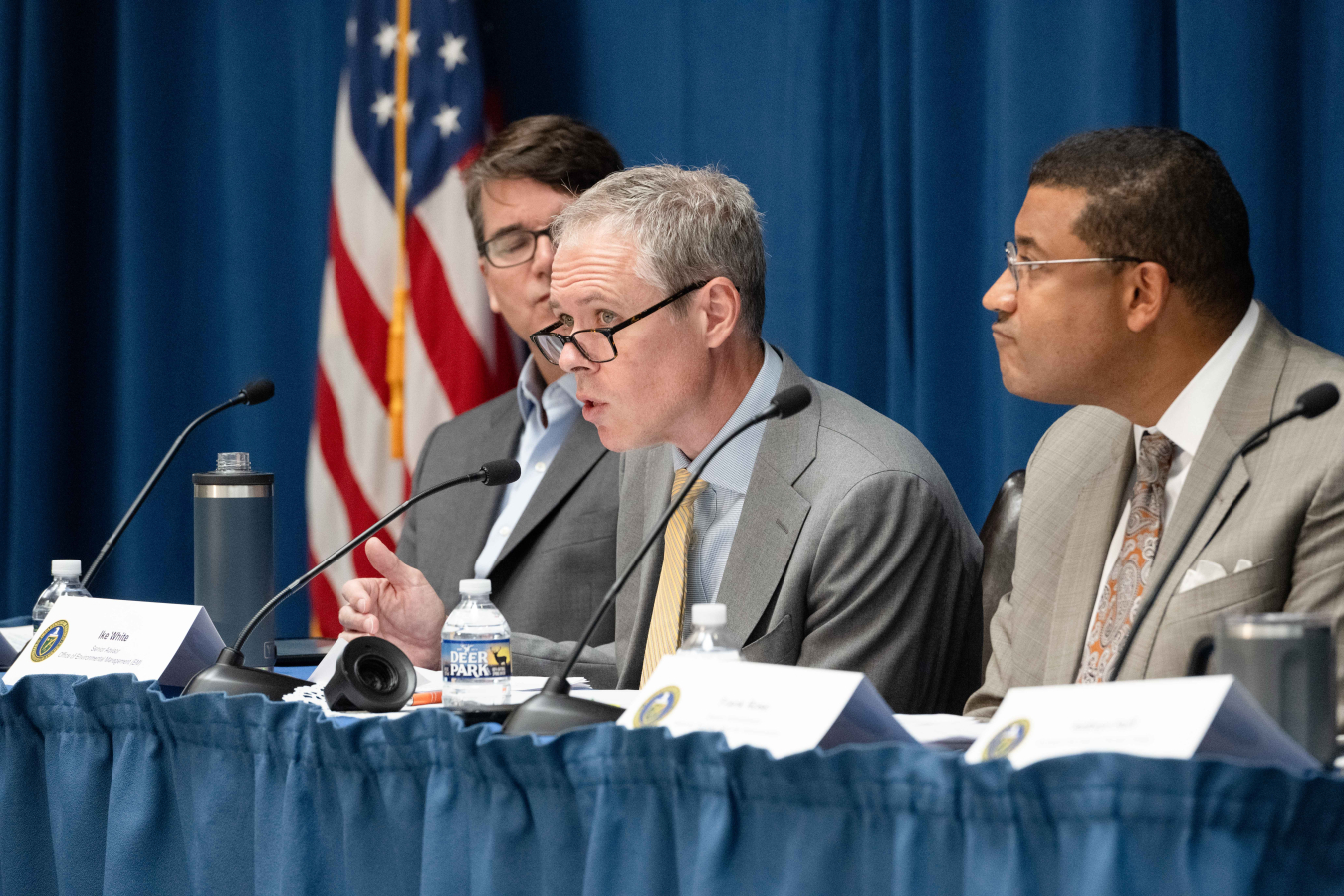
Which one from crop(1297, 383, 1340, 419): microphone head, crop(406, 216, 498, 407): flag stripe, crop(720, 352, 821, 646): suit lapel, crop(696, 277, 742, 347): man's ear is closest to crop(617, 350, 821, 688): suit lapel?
crop(720, 352, 821, 646): suit lapel

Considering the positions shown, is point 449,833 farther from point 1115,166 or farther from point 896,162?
point 896,162

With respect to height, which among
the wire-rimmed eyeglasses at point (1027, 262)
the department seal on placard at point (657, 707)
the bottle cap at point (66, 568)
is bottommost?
the department seal on placard at point (657, 707)

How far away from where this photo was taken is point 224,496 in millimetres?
2141

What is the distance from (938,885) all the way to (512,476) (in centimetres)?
98

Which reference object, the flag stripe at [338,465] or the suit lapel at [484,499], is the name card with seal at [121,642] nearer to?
the suit lapel at [484,499]

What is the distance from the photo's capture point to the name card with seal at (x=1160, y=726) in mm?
1042

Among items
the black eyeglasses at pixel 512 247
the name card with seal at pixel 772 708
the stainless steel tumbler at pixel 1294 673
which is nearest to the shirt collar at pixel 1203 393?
the stainless steel tumbler at pixel 1294 673

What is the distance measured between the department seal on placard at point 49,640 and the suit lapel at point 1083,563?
1.25 meters

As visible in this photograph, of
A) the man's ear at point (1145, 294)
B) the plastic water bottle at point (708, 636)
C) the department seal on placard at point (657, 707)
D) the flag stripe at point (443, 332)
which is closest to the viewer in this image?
the department seal on placard at point (657, 707)

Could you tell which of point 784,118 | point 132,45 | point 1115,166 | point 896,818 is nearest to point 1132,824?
point 896,818

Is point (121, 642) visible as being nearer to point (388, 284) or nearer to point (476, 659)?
point (476, 659)

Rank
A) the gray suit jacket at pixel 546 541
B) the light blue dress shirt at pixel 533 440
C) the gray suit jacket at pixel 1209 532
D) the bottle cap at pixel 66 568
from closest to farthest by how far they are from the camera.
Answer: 1. the gray suit jacket at pixel 1209 532
2. the bottle cap at pixel 66 568
3. the gray suit jacket at pixel 546 541
4. the light blue dress shirt at pixel 533 440

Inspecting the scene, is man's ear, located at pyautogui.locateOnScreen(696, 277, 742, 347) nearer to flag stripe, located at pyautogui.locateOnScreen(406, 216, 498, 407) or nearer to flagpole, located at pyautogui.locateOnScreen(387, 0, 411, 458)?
flag stripe, located at pyautogui.locateOnScreen(406, 216, 498, 407)

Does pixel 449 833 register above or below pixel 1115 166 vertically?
below
